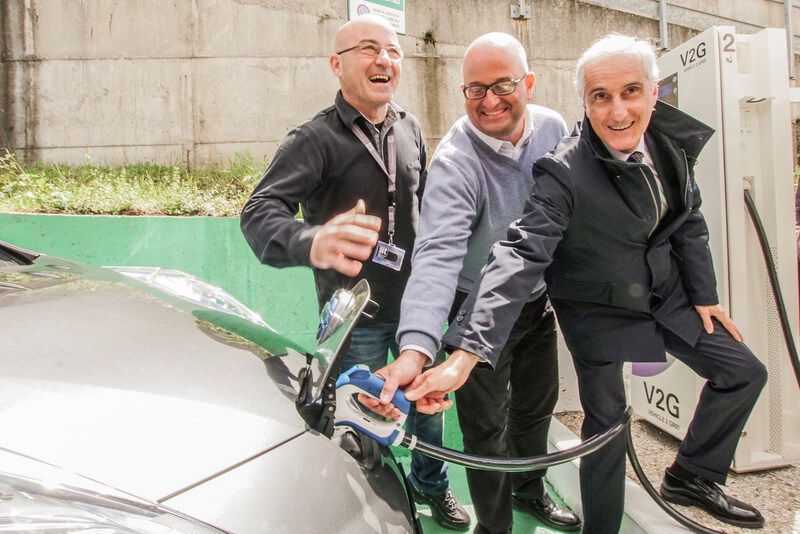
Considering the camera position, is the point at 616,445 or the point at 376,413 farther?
the point at 616,445

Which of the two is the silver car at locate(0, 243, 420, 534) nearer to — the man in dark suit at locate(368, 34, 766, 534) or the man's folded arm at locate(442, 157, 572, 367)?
the man's folded arm at locate(442, 157, 572, 367)

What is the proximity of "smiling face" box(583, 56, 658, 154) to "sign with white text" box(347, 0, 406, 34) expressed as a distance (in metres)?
2.09

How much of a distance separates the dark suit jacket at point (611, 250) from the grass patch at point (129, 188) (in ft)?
9.74

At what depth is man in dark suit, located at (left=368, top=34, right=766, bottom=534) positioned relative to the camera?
164cm

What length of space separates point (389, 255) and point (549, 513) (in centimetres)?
121

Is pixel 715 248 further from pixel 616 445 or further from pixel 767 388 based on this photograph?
pixel 616 445

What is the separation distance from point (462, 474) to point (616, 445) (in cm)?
118

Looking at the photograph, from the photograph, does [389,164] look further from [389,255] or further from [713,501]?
[713,501]

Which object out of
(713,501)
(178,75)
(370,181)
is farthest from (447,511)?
(178,75)

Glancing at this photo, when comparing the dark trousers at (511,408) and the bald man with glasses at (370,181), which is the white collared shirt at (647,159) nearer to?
the dark trousers at (511,408)

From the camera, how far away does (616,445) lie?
1730mm

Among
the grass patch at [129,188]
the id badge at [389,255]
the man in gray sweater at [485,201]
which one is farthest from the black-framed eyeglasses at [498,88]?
the grass patch at [129,188]

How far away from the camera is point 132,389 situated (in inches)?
42.7

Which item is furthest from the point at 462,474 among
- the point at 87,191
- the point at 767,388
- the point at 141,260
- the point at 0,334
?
the point at 87,191
